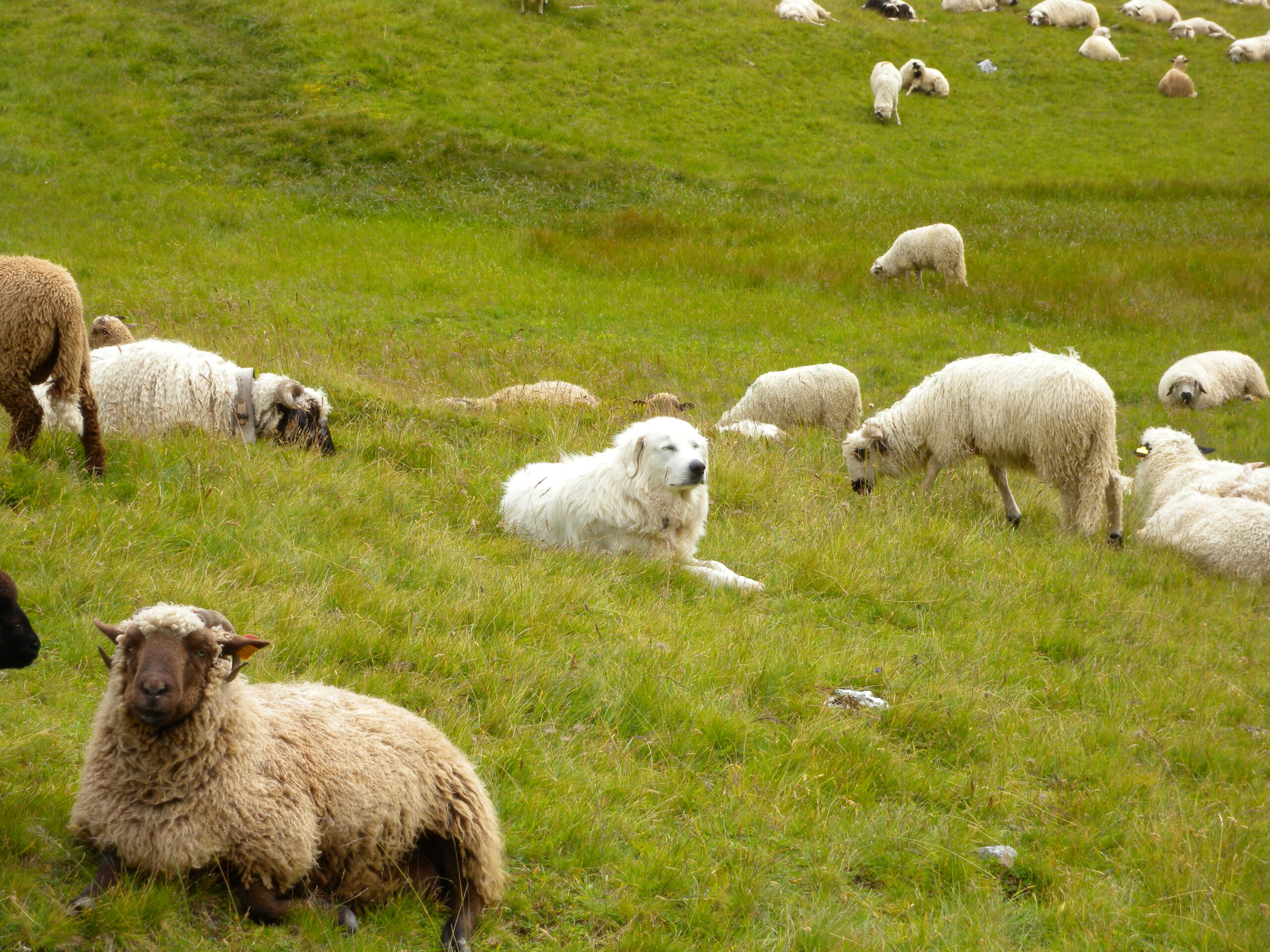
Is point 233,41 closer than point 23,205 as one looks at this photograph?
No

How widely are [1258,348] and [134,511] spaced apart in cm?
1968

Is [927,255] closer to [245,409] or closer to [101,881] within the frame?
[245,409]

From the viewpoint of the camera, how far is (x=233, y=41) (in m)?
29.2

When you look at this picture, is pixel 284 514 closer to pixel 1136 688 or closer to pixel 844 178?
pixel 1136 688

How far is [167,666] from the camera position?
317 centimetres

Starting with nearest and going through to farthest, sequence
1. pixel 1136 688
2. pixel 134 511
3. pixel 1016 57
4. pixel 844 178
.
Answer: pixel 134 511 < pixel 1136 688 < pixel 844 178 < pixel 1016 57

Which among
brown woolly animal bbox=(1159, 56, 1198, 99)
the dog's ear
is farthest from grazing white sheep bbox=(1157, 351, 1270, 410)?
brown woolly animal bbox=(1159, 56, 1198, 99)

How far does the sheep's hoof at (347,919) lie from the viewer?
3295 mm

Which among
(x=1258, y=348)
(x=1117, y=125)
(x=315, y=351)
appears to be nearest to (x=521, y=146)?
(x=315, y=351)

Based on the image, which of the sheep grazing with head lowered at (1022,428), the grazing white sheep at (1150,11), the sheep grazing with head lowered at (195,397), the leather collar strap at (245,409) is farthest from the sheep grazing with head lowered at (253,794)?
the grazing white sheep at (1150,11)

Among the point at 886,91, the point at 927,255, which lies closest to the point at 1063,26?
the point at 886,91

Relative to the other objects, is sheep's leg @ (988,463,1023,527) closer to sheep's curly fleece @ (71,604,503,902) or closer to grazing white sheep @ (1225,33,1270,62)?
sheep's curly fleece @ (71,604,503,902)

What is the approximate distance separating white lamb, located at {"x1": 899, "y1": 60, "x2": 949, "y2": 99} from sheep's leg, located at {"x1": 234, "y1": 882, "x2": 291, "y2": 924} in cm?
3519

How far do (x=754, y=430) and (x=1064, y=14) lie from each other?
1509 inches
